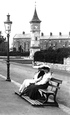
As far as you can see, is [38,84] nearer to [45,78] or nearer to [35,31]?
[45,78]

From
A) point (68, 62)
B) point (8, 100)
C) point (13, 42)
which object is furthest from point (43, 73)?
point (13, 42)

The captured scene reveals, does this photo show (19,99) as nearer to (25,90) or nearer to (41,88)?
(25,90)

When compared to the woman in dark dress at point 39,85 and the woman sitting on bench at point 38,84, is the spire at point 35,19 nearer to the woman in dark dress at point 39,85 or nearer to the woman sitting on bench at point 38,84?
the woman sitting on bench at point 38,84

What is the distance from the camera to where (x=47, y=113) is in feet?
28.7

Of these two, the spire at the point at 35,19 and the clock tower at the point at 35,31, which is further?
the spire at the point at 35,19

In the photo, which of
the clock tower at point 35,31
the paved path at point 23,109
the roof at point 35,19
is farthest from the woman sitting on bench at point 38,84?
the roof at point 35,19

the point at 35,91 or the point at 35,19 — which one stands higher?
the point at 35,19

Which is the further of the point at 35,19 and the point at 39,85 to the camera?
the point at 35,19

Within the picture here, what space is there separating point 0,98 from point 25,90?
Result: 98 cm

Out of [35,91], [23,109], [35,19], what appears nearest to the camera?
[23,109]

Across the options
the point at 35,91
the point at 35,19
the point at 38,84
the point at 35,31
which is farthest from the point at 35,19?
the point at 35,91

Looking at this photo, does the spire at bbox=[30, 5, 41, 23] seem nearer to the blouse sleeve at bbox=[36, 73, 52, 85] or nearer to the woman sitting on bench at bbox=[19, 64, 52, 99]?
the woman sitting on bench at bbox=[19, 64, 52, 99]

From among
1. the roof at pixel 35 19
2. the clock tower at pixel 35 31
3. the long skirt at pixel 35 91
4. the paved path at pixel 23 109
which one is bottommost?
the paved path at pixel 23 109

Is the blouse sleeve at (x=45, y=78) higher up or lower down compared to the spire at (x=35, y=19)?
lower down
